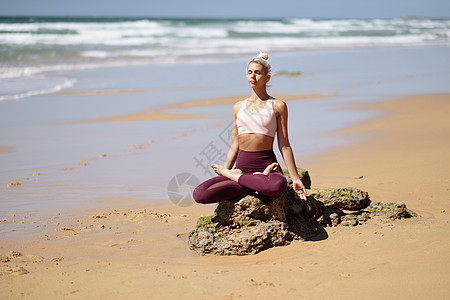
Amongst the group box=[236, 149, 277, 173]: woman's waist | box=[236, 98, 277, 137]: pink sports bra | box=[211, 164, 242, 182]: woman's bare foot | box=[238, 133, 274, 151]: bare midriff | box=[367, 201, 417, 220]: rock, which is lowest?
box=[367, 201, 417, 220]: rock

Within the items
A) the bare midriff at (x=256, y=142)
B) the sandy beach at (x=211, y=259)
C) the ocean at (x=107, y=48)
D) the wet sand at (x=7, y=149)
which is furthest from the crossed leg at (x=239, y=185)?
the ocean at (x=107, y=48)

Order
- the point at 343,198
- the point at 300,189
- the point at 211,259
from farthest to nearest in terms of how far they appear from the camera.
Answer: the point at 343,198, the point at 300,189, the point at 211,259

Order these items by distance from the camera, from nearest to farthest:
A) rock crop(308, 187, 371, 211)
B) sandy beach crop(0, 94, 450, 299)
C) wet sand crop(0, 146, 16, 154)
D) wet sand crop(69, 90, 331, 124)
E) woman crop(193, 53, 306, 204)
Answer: sandy beach crop(0, 94, 450, 299)
woman crop(193, 53, 306, 204)
rock crop(308, 187, 371, 211)
wet sand crop(0, 146, 16, 154)
wet sand crop(69, 90, 331, 124)

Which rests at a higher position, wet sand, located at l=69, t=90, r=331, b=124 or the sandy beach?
the sandy beach

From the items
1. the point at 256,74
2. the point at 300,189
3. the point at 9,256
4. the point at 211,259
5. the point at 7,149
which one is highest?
the point at 256,74

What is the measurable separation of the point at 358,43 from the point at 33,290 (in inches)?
1538

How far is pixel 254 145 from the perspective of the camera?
16.9 feet

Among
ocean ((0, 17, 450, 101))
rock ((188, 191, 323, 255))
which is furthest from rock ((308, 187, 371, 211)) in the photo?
ocean ((0, 17, 450, 101))

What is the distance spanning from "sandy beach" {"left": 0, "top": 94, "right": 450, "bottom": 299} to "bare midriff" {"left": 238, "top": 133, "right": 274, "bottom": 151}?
95 cm

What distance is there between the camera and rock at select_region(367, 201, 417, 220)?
5.47 metres

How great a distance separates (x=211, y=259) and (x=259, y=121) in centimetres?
137

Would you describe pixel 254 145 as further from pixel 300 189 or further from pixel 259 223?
pixel 259 223

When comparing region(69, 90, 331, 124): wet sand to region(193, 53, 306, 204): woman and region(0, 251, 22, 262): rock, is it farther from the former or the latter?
region(0, 251, 22, 262): rock

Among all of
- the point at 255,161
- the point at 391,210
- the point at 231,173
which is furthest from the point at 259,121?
the point at 391,210
